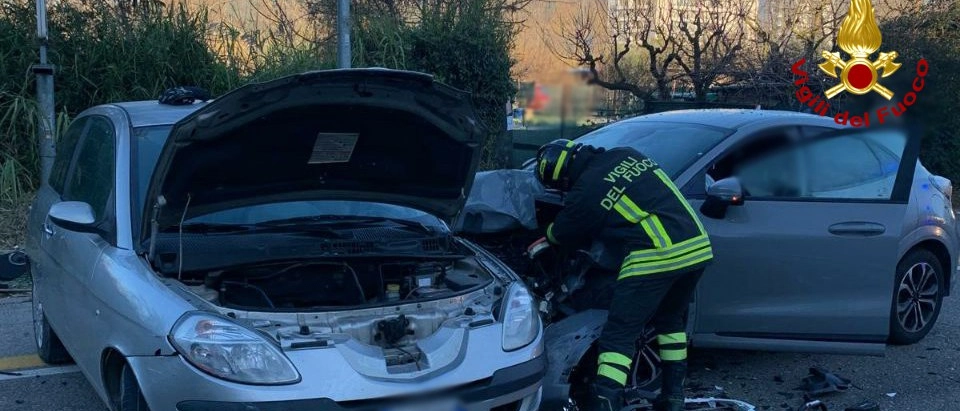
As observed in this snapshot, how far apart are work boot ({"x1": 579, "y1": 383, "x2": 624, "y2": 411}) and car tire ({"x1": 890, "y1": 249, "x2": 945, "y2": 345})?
8.31ft

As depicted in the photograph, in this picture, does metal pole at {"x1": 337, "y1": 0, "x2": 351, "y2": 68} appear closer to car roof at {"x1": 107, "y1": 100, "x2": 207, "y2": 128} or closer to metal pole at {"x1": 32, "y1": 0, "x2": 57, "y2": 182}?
metal pole at {"x1": 32, "y1": 0, "x2": 57, "y2": 182}

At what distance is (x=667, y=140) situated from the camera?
5.46m

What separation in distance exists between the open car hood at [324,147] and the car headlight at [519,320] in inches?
29.6

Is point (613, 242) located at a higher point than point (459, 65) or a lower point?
lower

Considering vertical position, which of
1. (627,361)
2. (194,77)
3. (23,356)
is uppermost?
(194,77)

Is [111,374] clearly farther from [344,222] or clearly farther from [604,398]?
[604,398]

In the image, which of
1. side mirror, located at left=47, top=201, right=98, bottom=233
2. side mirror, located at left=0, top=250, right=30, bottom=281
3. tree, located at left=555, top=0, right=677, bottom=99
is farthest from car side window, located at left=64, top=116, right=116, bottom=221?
tree, located at left=555, top=0, right=677, bottom=99

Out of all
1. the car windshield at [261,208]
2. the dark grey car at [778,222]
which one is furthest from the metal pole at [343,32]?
the car windshield at [261,208]

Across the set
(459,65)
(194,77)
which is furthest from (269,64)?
(459,65)

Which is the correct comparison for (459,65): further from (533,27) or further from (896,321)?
(896,321)

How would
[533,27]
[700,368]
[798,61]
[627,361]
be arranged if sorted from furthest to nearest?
→ [533,27] < [798,61] < [700,368] < [627,361]

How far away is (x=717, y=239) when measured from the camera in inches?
193

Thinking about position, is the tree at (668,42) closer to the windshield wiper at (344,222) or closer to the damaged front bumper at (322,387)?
the windshield wiper at (344,222)

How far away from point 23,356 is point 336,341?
3107 mm
